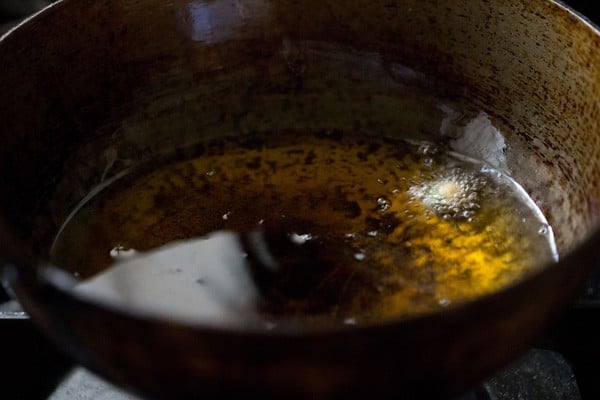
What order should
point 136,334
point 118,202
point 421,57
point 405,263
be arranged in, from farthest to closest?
point 421,57, point 118,202, point 405,263, point 136,334

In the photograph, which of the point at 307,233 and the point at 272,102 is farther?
the point at 272,102

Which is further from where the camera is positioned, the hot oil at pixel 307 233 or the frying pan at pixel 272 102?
the hot oil at pixel 307 233

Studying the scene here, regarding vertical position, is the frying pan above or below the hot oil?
above

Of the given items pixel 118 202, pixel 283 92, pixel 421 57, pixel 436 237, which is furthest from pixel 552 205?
pixel 118 202

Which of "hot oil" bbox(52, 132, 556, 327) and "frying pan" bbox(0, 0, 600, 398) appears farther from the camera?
"hot oil" bbox(52, 132, 556, 327)

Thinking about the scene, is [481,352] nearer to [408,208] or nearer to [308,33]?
[408,208]
